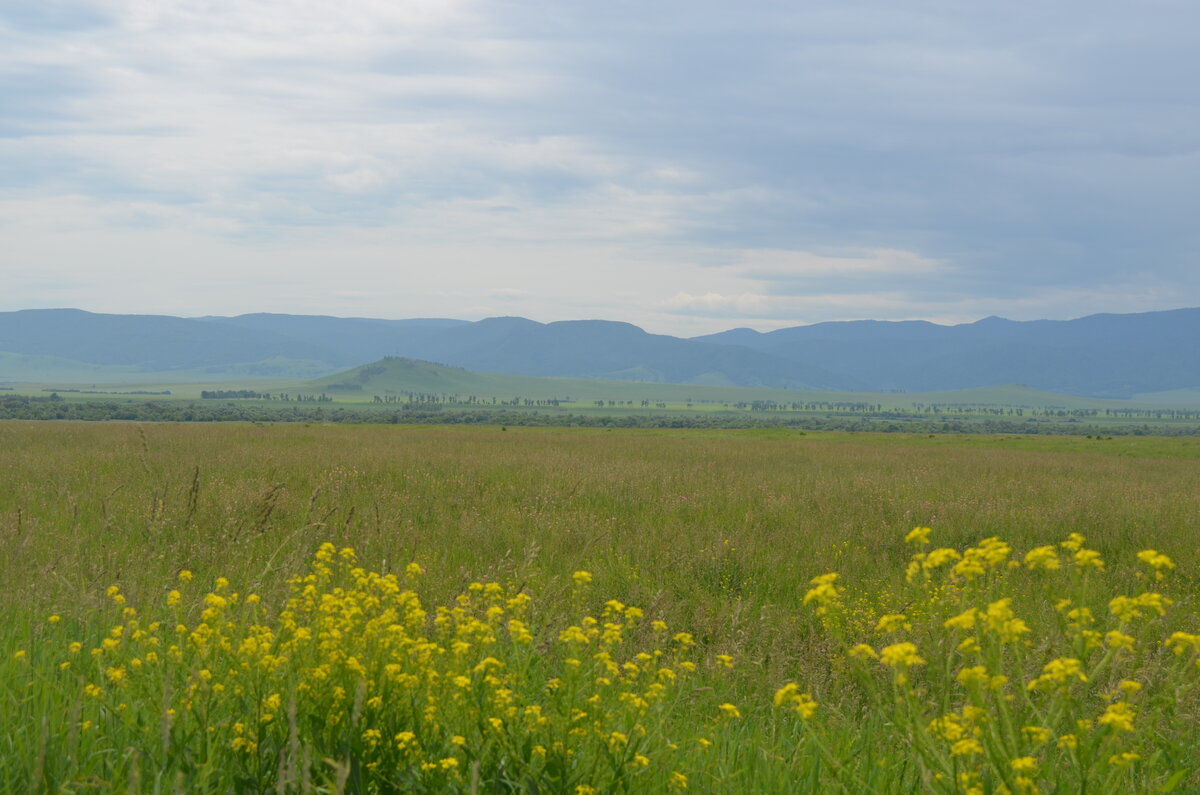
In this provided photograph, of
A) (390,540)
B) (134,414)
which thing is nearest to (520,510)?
(390,540)

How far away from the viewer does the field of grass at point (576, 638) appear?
2957 mm

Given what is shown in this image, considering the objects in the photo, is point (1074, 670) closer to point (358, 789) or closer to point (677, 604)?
point (358, 789)

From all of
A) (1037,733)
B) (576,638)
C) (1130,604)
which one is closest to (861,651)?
(1037,733)

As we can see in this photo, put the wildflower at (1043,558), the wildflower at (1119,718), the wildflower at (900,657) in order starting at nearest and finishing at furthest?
the wildflower at (1119,718), the wildflower at (900,657), the wildflower at (1043,558)

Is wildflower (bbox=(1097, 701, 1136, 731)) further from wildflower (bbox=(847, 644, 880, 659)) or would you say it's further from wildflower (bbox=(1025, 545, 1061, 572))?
wildflower (bbox=(847, 644, 880, 659))

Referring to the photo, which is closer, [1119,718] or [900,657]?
[1119,718]

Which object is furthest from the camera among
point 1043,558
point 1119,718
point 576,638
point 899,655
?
point 576,638

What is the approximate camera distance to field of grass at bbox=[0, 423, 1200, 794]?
116 inches

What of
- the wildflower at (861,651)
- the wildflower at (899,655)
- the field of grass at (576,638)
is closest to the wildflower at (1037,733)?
the field of grass at (576,638)

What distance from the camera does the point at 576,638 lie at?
10.3 ft

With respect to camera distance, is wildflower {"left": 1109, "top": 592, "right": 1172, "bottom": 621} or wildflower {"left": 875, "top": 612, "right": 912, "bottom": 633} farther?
wildflower {"left": 875, "top": 612, "right": 912, "bottom": 633}

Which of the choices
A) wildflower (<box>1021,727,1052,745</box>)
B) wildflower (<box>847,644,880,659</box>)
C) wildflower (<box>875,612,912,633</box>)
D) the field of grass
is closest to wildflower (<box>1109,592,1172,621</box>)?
the field of grass

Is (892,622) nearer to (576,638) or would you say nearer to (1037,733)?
(1037,733)

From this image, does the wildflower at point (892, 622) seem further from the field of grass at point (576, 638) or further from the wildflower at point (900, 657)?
the wildflower at point (900, 657)
